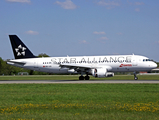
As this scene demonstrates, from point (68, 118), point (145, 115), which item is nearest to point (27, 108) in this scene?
point (68, 118)

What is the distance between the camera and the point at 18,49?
47.2 metres

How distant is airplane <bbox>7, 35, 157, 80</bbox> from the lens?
42.0 m

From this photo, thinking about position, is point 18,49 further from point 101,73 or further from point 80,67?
point 101,73

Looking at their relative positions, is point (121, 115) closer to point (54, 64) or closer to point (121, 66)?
point (121, 66)

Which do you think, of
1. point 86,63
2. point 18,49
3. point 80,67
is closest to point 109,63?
point 86,63

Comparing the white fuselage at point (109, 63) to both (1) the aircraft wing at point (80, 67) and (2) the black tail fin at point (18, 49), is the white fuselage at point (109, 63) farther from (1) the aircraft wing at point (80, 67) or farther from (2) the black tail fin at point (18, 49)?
(2) the black tail fin at point (18, 49)

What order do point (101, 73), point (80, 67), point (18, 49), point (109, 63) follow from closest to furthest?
point (101, 73) < point (80, 67) < point (109, 63) < point (18, 49)

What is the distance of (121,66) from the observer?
42.3 m

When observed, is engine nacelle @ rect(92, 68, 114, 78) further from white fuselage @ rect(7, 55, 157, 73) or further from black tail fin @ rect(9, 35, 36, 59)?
black tail fin @ rect(9, 35, 36, 59)

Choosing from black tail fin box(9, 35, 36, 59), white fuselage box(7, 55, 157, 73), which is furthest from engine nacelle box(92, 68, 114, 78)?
black tail fin box(9, 35, 36, 59)

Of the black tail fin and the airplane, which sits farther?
the black tail fin

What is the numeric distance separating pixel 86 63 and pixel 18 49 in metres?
13.7

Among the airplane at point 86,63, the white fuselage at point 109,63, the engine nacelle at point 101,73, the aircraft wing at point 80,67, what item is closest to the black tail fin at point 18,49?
the airplane at point 86,63

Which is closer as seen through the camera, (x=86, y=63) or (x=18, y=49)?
(x=86, y=63)
